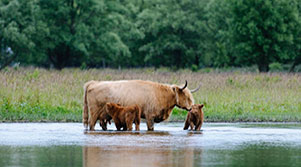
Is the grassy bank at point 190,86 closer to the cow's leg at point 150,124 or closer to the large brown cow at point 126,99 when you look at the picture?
the large brown cow at point 126,99

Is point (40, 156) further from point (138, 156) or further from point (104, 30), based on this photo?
point (104, 30)

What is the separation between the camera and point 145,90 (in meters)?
16.8

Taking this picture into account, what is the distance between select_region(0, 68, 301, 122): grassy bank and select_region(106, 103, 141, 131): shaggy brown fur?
11.6ft

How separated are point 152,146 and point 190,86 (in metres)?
14.6

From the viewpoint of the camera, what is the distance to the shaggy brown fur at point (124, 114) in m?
15.6

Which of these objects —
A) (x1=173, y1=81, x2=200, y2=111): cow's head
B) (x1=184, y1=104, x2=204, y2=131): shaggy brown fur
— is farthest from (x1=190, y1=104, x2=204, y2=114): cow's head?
(x1=173, y1=81, x2=200, y2=111): cow's head

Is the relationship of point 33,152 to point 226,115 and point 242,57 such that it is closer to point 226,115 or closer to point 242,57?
point 226,115

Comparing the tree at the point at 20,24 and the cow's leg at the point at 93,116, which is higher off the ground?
the tree at the point at 20,24

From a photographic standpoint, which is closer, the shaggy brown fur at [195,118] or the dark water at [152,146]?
the dark water at [152,146]

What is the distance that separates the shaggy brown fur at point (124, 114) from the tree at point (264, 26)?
132 feet

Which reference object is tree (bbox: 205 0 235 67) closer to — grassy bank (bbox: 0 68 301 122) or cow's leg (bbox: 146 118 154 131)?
grassy bank (bbox: 0 68 301 122)

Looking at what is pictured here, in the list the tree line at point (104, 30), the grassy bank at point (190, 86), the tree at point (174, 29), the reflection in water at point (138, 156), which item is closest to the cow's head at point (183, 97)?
the grassy bank at point (190, 86)

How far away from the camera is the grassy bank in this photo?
20.2 meters

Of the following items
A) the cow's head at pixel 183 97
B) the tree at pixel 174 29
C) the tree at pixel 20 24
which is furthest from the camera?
the tree at pixel 174 29
